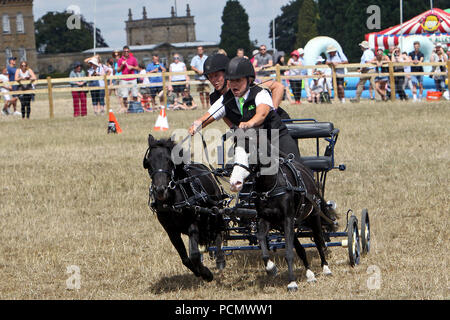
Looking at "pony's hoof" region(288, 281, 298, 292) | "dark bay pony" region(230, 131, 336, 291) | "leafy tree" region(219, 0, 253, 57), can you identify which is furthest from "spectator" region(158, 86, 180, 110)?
"leafy tree" region(219, 0, 253, 57)

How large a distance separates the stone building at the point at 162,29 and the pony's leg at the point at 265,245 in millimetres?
156780

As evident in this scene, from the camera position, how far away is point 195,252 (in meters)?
7.66

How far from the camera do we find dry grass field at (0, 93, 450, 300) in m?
7.97

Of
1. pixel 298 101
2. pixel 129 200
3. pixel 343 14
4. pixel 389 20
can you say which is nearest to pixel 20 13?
pixel 343 14

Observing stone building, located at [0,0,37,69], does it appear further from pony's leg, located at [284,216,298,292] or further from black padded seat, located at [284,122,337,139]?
pony's leg, located at [284,216,298,292]

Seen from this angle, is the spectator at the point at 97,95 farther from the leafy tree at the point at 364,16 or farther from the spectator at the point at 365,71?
the leafy tree at the point at 364,16

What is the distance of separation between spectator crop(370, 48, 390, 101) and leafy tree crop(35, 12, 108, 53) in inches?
4896

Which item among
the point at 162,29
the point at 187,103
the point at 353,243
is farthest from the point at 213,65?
the point at 162,29

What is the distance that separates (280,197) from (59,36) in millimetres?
150914

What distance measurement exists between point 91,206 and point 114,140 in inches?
302

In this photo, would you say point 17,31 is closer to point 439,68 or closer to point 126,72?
point 126,72
